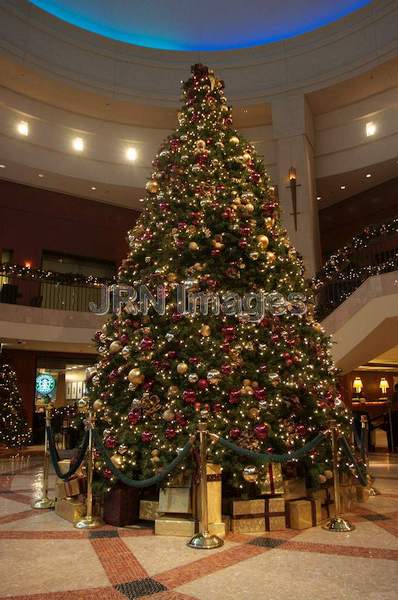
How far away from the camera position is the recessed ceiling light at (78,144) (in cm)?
1471

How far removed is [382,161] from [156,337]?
439 inches

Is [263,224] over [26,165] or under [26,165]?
under

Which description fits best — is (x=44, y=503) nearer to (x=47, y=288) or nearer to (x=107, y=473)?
(x=107, y=473)

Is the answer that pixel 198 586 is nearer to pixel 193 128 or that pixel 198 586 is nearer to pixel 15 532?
pixel 15 532

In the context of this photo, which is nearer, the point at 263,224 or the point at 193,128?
the point at 263,224

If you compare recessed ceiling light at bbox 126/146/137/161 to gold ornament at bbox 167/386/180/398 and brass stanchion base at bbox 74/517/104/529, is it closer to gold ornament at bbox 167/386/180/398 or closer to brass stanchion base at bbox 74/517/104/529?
gold ornament at bbox 167/386/180/398

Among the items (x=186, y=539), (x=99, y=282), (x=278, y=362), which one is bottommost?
(x=186, y=539)

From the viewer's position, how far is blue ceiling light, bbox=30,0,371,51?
13.8 metres

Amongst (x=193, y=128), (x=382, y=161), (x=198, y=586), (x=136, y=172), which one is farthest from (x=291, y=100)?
(x=198, y=586)

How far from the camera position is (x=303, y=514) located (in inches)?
163

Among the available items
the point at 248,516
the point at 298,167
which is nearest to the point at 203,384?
the point at 248,516

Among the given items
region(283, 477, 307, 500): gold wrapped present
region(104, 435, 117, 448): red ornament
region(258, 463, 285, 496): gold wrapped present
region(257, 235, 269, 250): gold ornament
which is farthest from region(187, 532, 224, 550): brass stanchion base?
region(257, 235, 269, 250): gold ornament

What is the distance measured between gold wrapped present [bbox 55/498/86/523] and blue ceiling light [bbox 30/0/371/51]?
13474 millimetres

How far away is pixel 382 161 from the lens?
1362 centimetres
